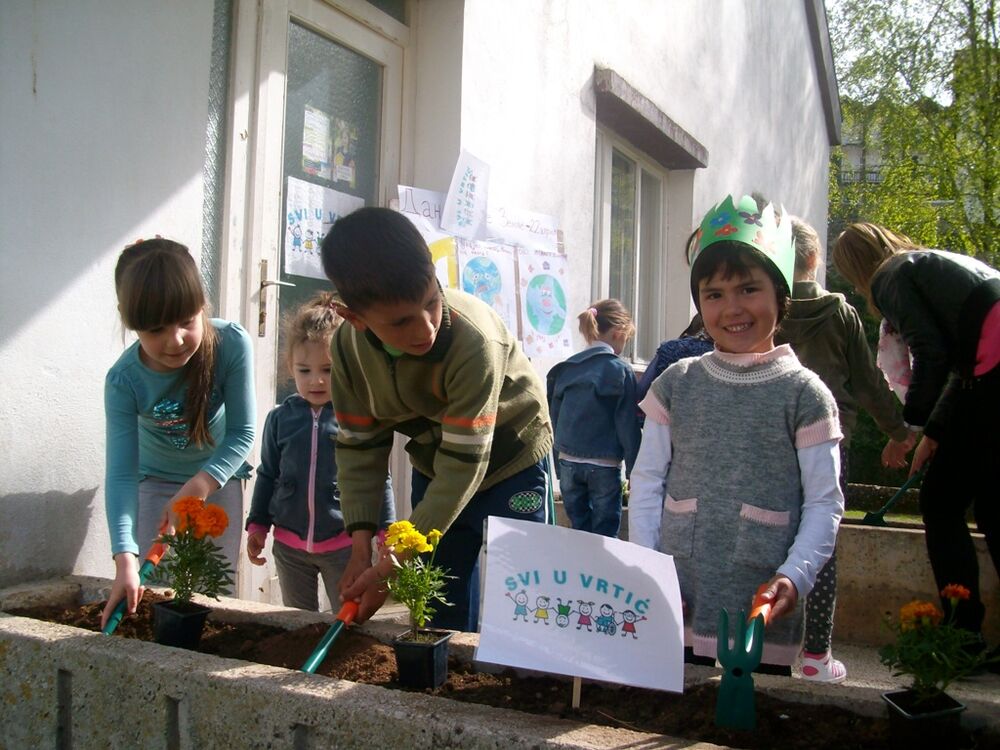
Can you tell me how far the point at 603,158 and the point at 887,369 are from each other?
361cm

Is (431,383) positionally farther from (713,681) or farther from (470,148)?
(470,148)

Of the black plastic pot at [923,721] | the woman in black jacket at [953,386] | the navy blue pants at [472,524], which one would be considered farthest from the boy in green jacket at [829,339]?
the black plastic pot at [923,721]

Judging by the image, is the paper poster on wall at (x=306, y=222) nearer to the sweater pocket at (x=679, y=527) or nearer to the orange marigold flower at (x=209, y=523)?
the orange marigold flower at (x=209, y=523)

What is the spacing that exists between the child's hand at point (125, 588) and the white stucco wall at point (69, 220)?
60 centimetres

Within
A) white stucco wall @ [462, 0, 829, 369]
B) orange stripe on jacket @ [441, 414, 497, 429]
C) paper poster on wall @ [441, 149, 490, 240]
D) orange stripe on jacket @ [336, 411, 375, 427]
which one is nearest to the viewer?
orange stripe on jacket @ [441, 414, 497, 429]

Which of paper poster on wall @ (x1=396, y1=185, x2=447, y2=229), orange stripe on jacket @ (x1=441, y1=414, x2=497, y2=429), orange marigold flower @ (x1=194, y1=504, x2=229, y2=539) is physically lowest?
orange marigold flower @ (x1=194, y1=504, x2=229, y2=539)

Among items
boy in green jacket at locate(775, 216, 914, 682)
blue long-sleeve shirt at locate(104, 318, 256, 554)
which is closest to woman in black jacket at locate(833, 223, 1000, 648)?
boy in green jacket at locate(775, 216, 914, 682)

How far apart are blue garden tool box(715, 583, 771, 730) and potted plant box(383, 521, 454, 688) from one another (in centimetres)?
60

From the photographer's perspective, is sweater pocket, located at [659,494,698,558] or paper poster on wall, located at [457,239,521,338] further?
paper poster on wall, located at [457,239,521,338]

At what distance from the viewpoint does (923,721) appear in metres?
1.59

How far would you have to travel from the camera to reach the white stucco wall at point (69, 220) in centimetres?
272

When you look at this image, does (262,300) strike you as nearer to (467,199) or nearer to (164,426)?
(164,426)

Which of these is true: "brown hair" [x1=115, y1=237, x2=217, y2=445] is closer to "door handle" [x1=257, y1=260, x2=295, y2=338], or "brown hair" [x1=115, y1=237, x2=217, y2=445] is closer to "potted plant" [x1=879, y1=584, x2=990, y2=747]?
"door handle" [x1=257, y1=260, x2=295, y2=338]

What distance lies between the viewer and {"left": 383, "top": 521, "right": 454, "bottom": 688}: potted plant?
1.98 meters
